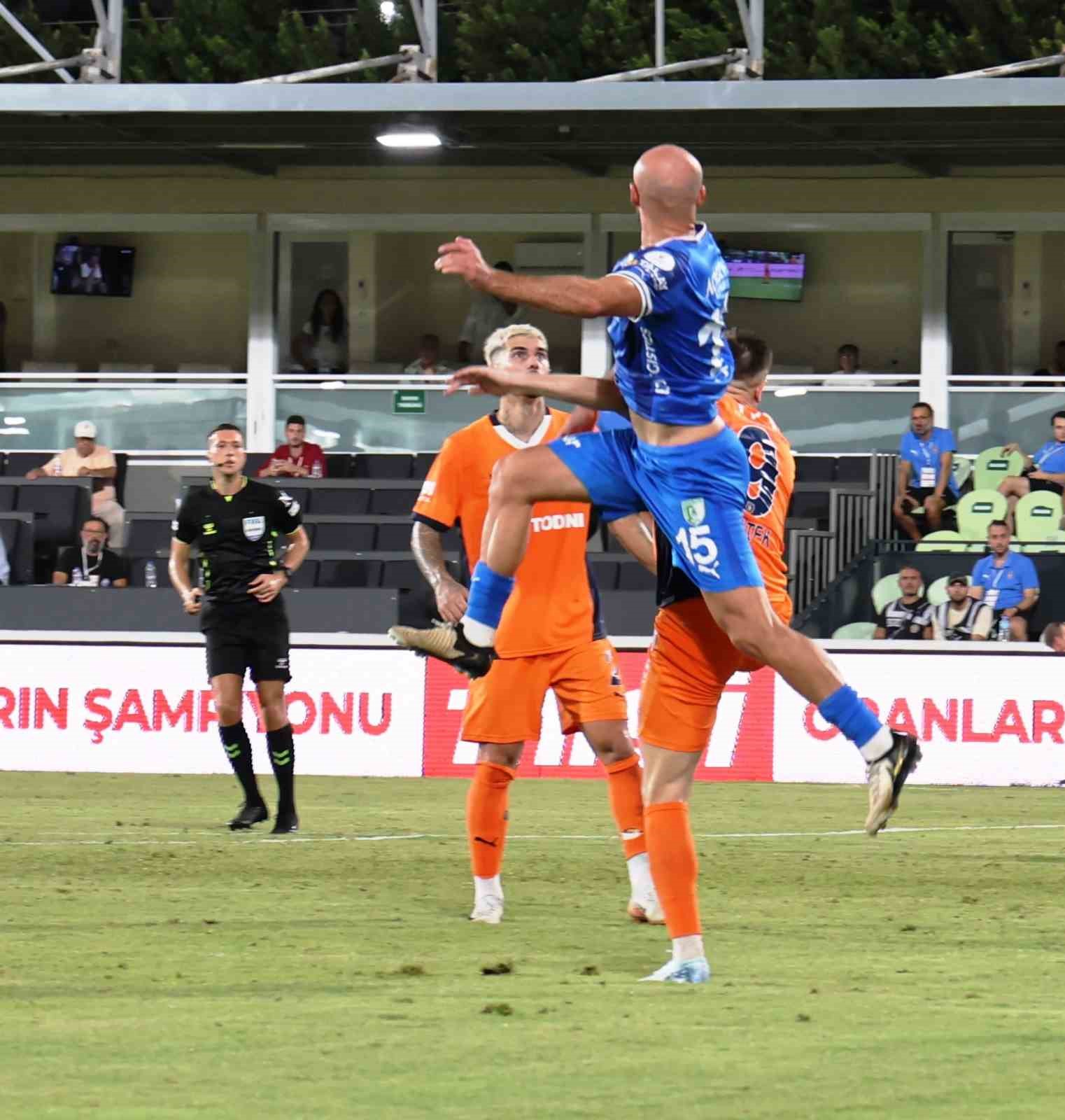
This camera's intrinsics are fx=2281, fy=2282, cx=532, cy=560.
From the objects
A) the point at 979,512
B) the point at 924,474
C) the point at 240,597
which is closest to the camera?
the point at 240,597

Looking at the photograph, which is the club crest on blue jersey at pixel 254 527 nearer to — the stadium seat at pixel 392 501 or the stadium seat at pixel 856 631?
the stadium seat at pixel 856 631

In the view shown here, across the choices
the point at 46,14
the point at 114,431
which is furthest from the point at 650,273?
the point at 46,14

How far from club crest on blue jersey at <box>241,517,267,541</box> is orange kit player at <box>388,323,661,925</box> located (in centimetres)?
333

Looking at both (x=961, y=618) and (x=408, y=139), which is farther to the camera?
(x=408, y=139)

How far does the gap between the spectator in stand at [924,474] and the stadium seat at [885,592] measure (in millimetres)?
2001

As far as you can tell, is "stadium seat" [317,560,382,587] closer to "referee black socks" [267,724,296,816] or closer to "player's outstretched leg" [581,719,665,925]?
"referee black socks" [267,724,296,816]

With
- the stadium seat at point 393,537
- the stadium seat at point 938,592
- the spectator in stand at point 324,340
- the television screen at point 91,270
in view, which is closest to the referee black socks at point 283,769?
the stadium seat at point 938,592

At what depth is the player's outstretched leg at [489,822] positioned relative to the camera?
8.04m

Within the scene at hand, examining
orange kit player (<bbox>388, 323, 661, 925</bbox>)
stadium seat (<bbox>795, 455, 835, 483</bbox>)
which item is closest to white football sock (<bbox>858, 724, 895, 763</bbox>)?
orange kit player (<bbox>388, 323, 661, 925</bbox>)

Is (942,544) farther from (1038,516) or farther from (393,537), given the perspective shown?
(393,537)

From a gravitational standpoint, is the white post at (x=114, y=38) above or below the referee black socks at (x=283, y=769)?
above

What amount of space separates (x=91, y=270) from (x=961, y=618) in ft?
45.4

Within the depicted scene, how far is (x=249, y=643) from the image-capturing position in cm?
1216

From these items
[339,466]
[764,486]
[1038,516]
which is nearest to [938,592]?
[1038,516]
